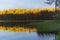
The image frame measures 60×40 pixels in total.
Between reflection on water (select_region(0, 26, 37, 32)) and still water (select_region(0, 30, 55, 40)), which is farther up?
reflection on water (select_region(0, 26, 37, 32))

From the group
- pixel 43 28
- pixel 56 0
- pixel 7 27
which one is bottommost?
pixel 7 27

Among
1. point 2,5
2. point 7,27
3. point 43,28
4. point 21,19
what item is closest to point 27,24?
point 21,19

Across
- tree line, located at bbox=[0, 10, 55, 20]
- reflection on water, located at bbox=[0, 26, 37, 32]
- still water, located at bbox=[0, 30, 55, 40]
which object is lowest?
still water, located at bbox=[0, 30, 55, 40]

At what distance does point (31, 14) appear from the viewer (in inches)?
50.6

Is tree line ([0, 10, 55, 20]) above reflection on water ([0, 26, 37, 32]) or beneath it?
above

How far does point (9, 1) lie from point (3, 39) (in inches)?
14.5

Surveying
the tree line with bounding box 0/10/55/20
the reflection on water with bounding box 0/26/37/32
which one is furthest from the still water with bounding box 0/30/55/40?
the tree line with bounding box 0/10/55/20

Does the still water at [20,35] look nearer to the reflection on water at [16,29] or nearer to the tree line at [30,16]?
the reflection on water at [16,29]

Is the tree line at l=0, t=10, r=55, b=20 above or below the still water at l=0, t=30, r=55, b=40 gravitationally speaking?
above

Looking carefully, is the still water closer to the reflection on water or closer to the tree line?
the reflection on water

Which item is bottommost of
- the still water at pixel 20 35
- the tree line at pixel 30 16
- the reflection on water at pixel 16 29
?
the still water at pixel 20 35

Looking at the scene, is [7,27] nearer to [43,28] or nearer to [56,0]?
[56,0]

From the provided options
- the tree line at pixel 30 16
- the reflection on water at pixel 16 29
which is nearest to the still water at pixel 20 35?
the reflection on water at pixel 16 29

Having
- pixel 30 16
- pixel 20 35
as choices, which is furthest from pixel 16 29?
pixel 30 16
